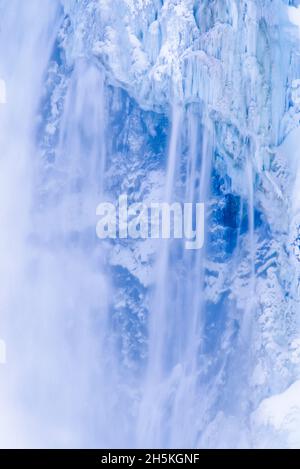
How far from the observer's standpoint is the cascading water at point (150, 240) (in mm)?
1932

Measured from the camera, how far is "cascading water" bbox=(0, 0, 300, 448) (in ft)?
6.34

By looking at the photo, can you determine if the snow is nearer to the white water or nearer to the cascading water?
the cascading water

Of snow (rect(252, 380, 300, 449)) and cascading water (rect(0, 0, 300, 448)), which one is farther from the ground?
cascading water (rect(0, 0, 300, 448))

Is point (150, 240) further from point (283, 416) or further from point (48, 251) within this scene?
point (283, 416)

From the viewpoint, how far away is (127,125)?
78.3 inches

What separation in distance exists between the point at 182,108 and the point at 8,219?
2.34ft

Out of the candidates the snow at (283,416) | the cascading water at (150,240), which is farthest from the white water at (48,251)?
the snow at (283,416)

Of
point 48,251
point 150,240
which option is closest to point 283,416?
point 150,240

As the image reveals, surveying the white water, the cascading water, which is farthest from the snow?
the white water

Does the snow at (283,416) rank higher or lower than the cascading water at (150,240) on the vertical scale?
lower

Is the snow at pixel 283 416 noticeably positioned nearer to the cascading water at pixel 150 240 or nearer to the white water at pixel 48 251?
the cascading water at pixel 150 240
